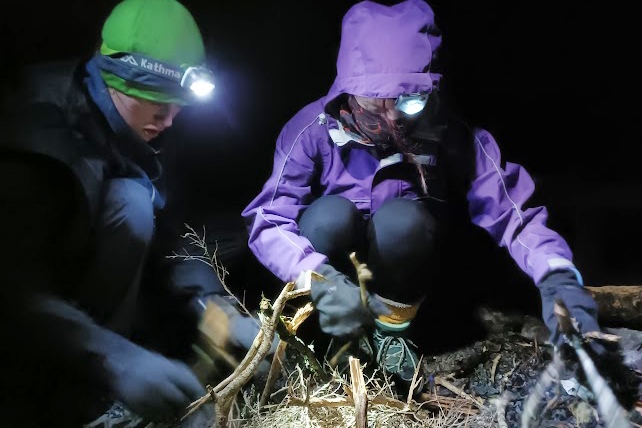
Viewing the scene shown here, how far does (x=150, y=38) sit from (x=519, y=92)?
1984mm

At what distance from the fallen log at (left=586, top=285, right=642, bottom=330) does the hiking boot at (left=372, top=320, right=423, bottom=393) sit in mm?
858

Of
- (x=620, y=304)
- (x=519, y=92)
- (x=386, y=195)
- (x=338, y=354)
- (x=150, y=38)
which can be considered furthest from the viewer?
(x=519, y=92)

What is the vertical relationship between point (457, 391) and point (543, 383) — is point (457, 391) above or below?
below

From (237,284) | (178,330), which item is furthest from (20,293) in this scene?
(237,284)

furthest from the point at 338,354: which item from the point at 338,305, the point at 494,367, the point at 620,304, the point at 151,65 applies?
the point at 620,304

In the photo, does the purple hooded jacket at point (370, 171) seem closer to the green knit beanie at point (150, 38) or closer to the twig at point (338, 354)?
the twig at point (338, 354)

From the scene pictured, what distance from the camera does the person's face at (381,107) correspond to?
6.91 ft

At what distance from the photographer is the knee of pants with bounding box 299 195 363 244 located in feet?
7.22

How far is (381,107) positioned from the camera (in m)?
2.12

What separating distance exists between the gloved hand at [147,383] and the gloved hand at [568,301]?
1168mm

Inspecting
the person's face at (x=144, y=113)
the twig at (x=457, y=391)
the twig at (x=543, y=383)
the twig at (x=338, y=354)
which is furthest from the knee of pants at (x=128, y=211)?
the twig at (x=543, y=383)

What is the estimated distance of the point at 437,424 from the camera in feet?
6.40

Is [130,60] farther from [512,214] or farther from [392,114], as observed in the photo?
[512,214]

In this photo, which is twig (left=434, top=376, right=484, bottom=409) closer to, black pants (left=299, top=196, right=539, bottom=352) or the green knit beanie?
black pants (left=299, top=196, right=539, bottom=352)
